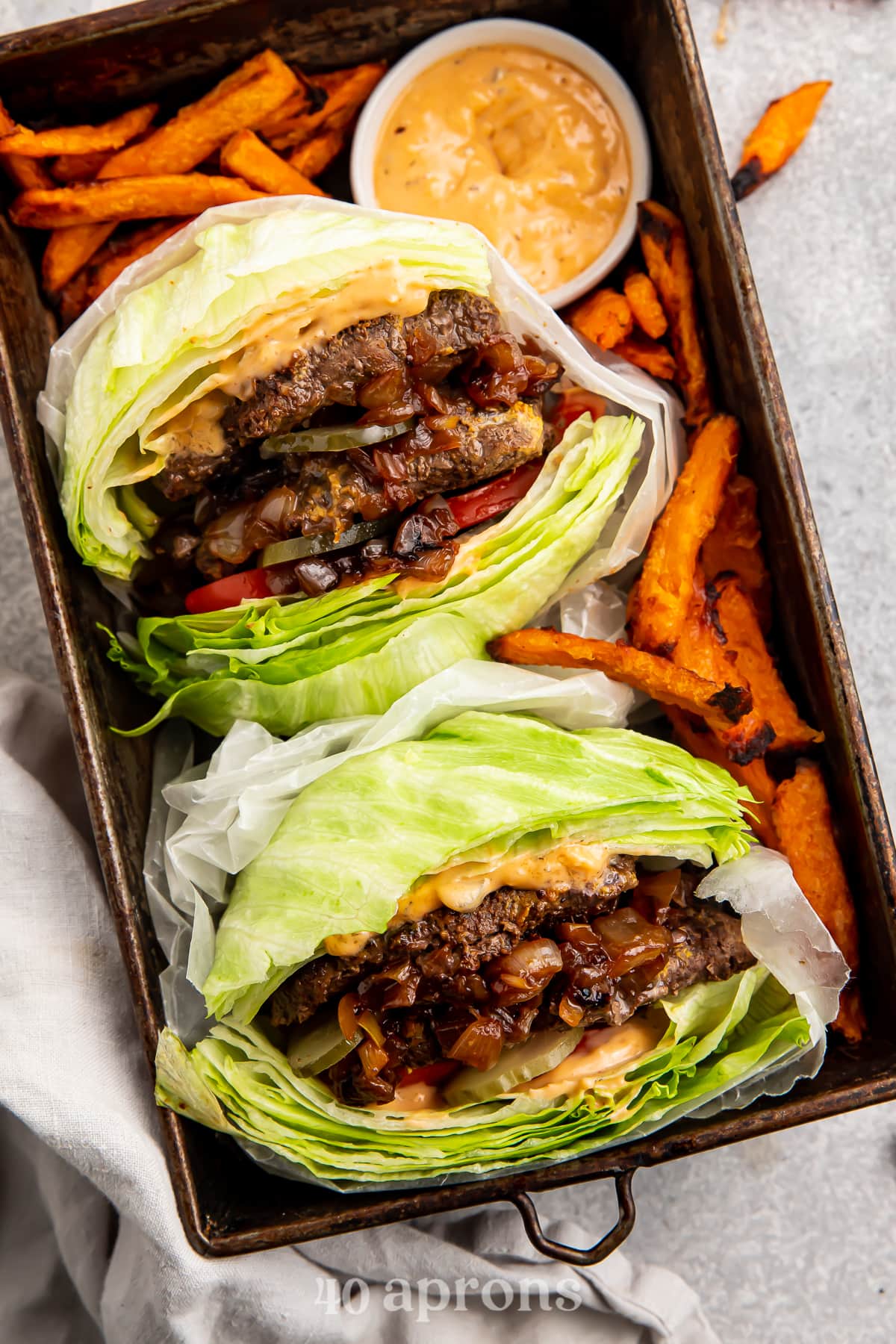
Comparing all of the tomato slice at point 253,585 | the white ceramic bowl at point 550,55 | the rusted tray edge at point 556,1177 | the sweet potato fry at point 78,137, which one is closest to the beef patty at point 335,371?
the tomato slice at point 253,585

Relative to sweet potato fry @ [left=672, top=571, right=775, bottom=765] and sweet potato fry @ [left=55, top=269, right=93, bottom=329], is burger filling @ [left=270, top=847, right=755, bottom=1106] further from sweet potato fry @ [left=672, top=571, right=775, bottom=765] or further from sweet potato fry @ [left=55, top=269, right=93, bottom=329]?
sweet potato fry @ [left=55, top=269, right=93, bottom=329]

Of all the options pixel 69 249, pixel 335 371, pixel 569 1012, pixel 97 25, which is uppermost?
pixel 97 25

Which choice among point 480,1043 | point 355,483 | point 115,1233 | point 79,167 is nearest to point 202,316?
point 355,483

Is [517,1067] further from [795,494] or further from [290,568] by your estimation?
[795,494]

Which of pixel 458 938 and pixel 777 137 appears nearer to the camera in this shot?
pixel 458 938

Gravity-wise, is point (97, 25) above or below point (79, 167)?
above

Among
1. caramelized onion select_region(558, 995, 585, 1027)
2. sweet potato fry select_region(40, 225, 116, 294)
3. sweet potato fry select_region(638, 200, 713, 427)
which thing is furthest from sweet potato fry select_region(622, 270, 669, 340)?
caramelized onion select_region(558, 995, 585, 1027)

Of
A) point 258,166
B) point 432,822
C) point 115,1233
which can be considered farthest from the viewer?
point 115,1233

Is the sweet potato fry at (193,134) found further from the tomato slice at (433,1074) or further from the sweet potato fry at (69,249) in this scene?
the tomato slice at (433,1074)
